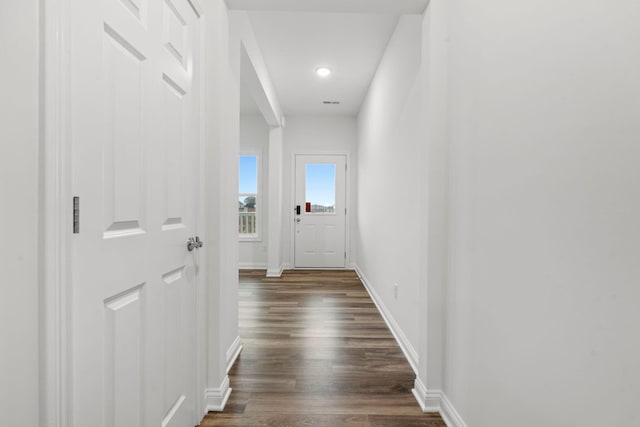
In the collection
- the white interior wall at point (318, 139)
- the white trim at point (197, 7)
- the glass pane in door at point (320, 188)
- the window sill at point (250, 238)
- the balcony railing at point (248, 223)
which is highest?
the white interior wall at point (318, 139)

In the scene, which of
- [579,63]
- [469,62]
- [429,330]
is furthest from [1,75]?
[429,330]

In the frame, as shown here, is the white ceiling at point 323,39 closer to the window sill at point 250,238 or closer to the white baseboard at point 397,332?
the white baseboard at point 397,332

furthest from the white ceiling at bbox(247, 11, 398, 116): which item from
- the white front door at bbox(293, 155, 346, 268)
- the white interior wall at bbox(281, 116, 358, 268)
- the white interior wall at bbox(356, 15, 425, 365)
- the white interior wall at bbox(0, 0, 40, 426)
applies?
the white interior wall at bbox(0, 0, 40, 426)

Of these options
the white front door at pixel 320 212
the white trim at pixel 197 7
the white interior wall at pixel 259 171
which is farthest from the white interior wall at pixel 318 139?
the white trim at pixel 197 7

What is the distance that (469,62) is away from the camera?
147 cm

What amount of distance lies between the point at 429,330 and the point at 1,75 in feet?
6.05

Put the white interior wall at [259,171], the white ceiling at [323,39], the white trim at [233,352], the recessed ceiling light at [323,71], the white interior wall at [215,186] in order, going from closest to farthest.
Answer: the white interior wall at [215,186] < the white ceiling at [323,39] < the white trim at [233,352] < the recessed ceiling light at [323,71] < the white interior wall at [259,171]

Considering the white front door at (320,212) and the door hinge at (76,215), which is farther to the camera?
the white front door at (320,212)

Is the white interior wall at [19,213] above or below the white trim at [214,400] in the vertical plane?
above

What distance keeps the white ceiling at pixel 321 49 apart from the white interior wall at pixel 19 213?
5.03 feet

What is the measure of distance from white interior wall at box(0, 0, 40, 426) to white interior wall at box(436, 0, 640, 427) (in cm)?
131

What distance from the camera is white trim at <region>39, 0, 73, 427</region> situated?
2.40ft

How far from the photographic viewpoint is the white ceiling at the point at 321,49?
2844 mm

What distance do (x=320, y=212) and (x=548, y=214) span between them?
4912 millimetres
